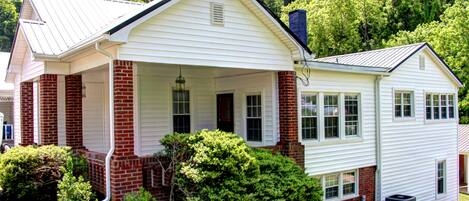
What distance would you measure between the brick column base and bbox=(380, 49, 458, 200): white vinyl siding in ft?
30.1

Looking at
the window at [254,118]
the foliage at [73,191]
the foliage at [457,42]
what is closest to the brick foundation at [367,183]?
the window at [254,118]

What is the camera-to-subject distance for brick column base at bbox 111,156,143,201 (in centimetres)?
781

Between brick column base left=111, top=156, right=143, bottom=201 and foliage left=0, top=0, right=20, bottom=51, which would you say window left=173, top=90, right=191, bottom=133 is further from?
foliage left=0, top=0, right=20, bottom=51

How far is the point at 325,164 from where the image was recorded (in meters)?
12.7

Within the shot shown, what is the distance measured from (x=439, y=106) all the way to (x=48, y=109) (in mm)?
14317

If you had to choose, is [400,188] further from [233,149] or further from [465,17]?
[465,17]

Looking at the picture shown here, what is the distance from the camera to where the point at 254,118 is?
12.1 m

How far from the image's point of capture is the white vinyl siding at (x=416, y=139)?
14406mm

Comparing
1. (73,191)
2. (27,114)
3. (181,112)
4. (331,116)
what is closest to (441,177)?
(331,116)

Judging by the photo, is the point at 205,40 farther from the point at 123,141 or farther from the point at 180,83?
the point at 180,83

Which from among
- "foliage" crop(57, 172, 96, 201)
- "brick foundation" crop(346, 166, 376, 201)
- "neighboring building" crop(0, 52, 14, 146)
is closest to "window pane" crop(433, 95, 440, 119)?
"brick foundation" crop(346, 166, 376, 201)

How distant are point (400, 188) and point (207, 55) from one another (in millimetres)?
9494

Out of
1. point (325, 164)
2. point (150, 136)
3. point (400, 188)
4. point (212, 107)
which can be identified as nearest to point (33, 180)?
point (150, 136)

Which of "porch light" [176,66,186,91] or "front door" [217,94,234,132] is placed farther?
"front door" [217,94,234,132]
